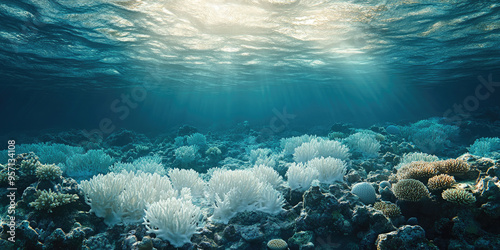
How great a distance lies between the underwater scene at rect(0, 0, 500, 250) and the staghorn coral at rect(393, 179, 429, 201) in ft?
0.07

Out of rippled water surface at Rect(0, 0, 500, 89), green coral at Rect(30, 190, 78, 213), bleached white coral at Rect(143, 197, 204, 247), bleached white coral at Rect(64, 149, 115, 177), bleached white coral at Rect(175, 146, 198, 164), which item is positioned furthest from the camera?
bleached white coral at Rect(175, 146, 198, 164)

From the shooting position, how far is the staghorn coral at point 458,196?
138 inches

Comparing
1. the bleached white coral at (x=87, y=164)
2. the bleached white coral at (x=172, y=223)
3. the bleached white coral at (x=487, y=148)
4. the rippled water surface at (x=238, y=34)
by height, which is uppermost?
the rippled water surface at (x=238, y=34)

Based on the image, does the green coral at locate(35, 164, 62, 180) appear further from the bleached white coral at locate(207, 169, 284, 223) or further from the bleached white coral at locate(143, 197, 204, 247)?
the bleached white coral at locate(207, 169, 284, 223)

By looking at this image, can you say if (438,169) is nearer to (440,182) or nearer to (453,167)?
(453,167)

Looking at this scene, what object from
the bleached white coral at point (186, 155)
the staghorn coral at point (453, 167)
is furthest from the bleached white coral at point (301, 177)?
the bleached white coral at point (186, 155)

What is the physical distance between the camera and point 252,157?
11.0 m

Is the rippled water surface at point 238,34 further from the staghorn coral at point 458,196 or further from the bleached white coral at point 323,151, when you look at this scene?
the staghorn coral at point 458,196

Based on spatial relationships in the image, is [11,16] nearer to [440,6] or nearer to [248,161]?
[248,161]

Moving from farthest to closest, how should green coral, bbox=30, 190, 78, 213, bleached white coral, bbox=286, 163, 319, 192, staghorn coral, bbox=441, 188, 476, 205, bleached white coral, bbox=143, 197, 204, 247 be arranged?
bleached white coral, bbox=286, 163, 319, 192
green coral, bbox=30, 190, 78, 213
staghorn coral, bbox=441, 188, 476, 205
bleached white coral, bbox=143, 197, 204, 247

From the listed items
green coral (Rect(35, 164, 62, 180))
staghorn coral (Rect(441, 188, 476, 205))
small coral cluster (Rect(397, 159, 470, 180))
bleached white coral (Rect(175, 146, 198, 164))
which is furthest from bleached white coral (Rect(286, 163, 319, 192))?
bleached white coral (Rect(175, 146, 198, 164))

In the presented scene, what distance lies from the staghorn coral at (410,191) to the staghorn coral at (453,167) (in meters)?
1.12

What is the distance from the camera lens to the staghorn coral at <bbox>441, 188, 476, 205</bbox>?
3517 mm

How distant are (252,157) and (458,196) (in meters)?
8.09
